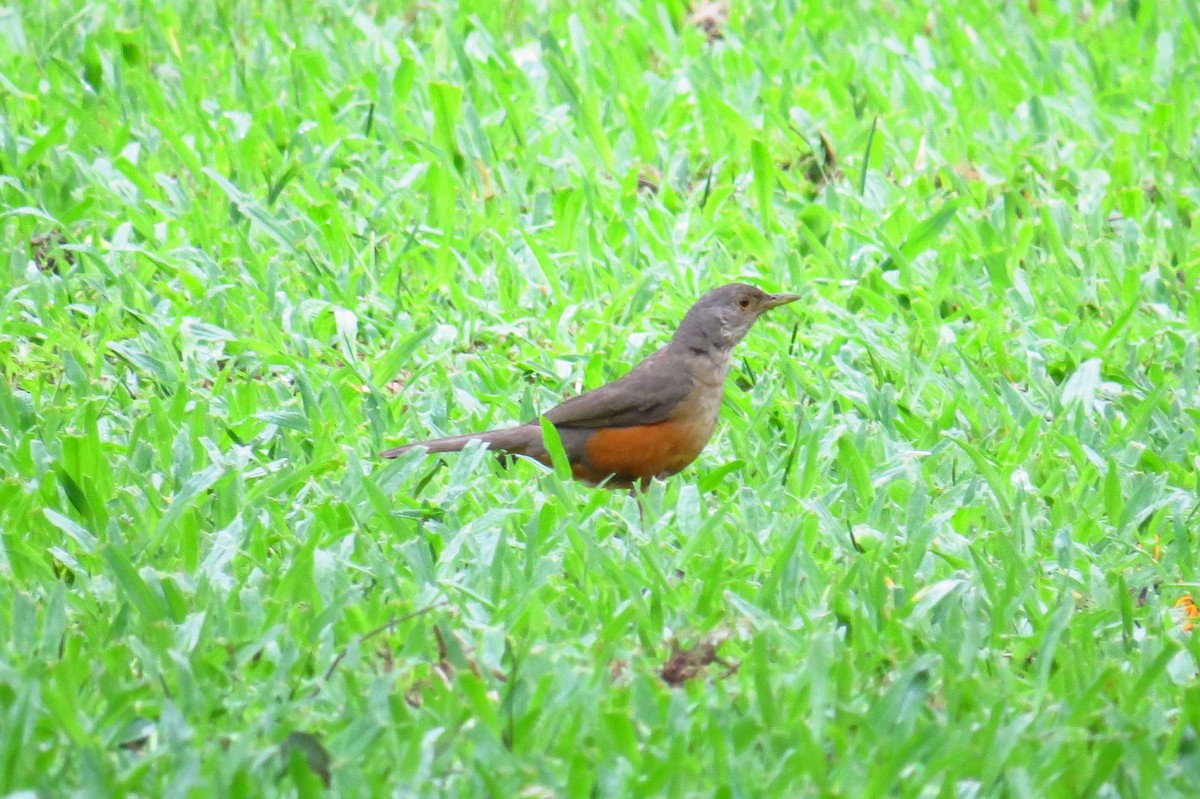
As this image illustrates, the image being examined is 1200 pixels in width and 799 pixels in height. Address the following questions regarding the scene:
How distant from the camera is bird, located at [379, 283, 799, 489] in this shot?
5.41 m

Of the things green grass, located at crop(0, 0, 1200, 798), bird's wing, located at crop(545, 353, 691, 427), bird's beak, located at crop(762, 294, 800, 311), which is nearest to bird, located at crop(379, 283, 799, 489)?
bird's wing, located at crop(545, 353, 691, 427)

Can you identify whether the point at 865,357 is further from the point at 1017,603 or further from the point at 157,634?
the point at 157,634

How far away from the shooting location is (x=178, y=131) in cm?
746

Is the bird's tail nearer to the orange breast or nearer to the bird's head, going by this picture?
the orange breast

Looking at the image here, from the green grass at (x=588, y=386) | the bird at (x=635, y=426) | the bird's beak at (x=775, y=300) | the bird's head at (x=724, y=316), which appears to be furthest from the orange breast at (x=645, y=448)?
the bird's beak at (x=775, y=300)

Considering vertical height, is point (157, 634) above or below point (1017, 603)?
above

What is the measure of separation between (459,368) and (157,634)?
94.1 inches

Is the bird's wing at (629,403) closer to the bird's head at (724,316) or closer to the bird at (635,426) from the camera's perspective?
the bird at (635,426)

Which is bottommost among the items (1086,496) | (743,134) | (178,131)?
(1086,496)

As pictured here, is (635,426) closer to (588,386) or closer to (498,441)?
(498,441)

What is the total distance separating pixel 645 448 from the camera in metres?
5.48

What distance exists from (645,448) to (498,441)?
0.47 metres

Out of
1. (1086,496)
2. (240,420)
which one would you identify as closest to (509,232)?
(240,420)

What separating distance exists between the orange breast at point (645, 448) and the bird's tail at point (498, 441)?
213 millimetres
